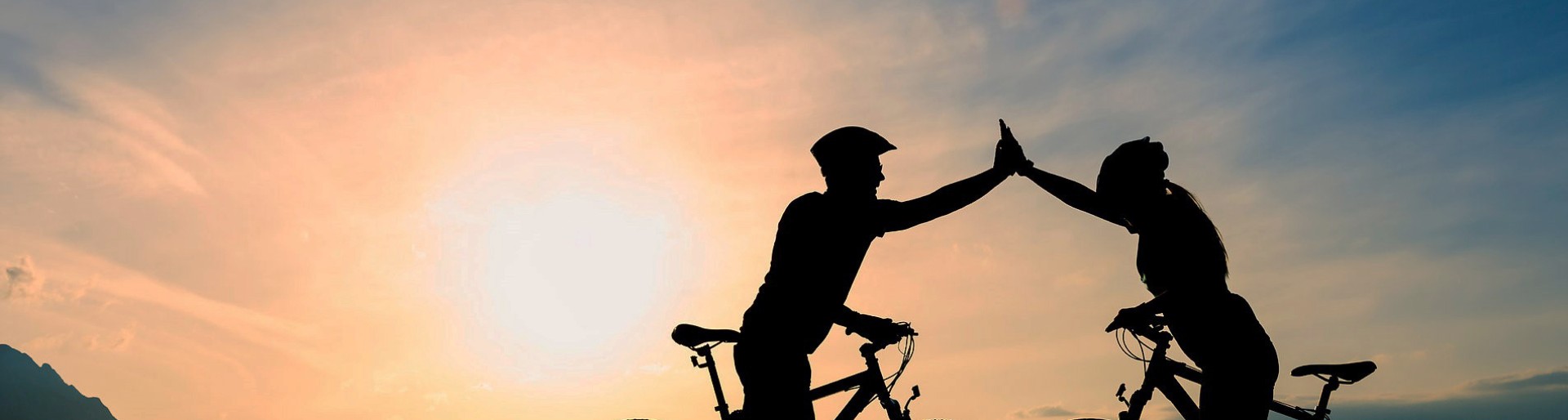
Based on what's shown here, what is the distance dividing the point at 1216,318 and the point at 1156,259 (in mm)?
672

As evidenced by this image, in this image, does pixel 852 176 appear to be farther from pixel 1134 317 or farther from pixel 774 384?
pixel 1134 317

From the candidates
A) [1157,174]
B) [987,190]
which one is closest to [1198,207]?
[1157,174]

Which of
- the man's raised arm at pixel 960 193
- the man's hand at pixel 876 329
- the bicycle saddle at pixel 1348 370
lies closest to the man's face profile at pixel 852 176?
the man's raised arm at pixel 960 193

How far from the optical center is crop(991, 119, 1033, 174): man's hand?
882 centimetres

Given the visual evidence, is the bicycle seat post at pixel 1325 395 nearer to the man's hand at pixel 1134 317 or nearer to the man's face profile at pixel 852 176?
the man's hand at pixel 1134 317

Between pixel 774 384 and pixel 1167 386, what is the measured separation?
11.5 feet

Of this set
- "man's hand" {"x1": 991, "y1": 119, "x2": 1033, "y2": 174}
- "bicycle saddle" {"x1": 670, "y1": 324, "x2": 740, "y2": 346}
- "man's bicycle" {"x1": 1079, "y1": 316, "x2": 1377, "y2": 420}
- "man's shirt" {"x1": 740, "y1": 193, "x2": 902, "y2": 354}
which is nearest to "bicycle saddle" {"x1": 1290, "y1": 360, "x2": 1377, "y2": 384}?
"man's bicycle" {"x1": 1079, "y1": 316, "x2": 1377, "y2": 420}

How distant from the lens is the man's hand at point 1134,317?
316 inches

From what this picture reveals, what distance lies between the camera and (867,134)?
7453 millimetres

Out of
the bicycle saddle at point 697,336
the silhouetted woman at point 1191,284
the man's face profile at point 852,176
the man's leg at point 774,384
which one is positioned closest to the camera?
the man's leg at point 774,384

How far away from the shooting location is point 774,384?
23.4 feet

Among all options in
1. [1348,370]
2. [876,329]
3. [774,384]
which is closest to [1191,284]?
[1348,370]

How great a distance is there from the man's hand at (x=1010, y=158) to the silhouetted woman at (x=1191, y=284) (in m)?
0.70

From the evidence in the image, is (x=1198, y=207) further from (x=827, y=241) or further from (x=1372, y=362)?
(x=827, y=241)
